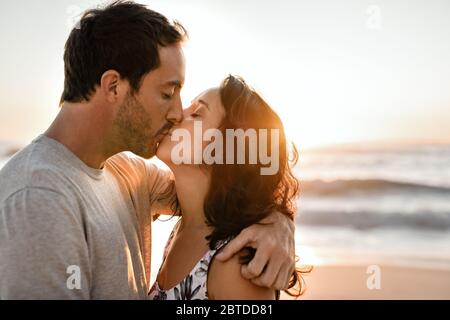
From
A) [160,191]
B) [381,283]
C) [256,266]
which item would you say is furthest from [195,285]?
[381,283]

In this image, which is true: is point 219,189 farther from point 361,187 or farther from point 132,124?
Result: point 361,187

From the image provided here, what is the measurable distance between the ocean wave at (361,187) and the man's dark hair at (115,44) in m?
8.48

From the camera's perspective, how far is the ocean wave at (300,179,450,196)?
36.8ft

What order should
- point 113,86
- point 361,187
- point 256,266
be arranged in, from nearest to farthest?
point 256,266, point 113,86, point 361,187

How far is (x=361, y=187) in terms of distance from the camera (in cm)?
1170

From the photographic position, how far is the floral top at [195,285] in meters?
2.56

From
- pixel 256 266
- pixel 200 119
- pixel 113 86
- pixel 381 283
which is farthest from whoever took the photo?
pixel 381 283

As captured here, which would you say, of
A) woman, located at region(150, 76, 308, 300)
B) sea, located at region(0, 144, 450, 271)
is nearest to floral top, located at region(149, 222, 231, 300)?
woman, located at region(150, 76, 308, 300)

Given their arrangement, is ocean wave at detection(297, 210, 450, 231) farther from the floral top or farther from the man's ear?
the man's ear

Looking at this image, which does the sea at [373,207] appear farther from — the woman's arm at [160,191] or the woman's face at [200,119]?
the woman's face at [200,119]

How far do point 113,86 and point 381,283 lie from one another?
4.49 meters

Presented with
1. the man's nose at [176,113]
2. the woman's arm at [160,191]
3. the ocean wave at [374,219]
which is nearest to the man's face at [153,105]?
the man's nose at [176,113]

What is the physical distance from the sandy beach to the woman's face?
2.97 meters
